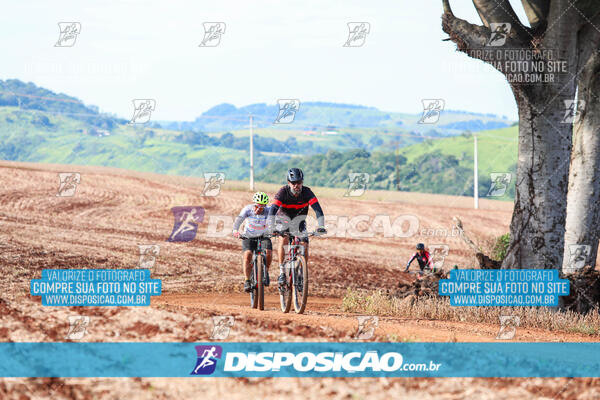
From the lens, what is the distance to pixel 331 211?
39750 mm

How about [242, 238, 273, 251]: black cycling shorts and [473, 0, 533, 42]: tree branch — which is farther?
[473, 0, 533, 42]: tree branch

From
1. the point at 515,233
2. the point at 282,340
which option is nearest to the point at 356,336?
the point at 282,340

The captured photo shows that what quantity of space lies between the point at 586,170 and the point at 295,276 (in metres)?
6.87

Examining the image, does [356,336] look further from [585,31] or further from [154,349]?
[585,31]

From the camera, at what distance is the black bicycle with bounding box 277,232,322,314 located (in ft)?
36.4

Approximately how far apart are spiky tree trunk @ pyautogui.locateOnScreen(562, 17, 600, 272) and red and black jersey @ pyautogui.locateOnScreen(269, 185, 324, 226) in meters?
6.21

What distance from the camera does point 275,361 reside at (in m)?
7.23
